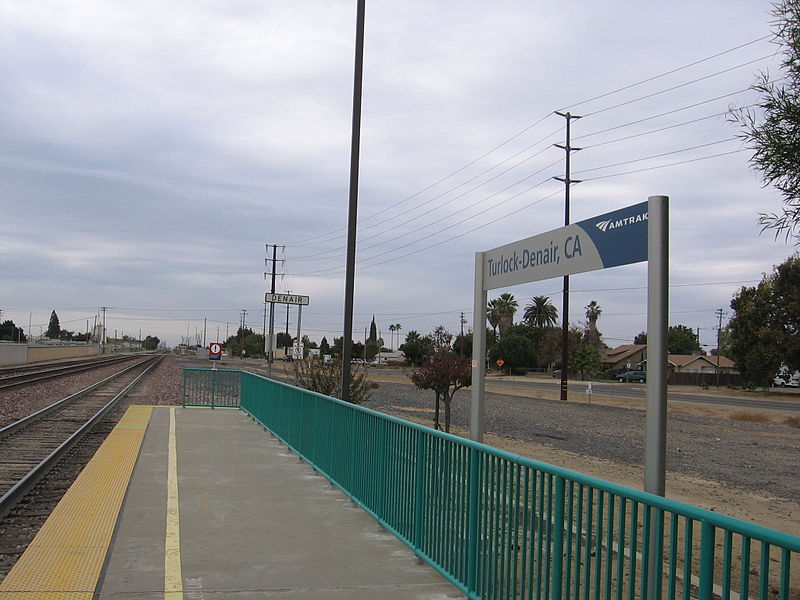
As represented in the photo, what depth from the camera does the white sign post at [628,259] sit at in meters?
4.81

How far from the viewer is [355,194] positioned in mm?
14320

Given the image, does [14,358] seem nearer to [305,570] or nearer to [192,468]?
[192,468]

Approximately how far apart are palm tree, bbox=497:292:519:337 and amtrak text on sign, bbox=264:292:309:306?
99150mm

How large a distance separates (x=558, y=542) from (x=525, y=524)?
0.47 m

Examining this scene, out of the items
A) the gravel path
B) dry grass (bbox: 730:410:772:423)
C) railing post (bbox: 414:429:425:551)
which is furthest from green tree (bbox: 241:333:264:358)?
railing post (bbox: 414:429:425:551)

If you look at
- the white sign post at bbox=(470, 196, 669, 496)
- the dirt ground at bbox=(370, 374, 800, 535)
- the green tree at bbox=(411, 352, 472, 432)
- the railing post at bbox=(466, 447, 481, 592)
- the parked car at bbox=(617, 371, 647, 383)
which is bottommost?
the dirt ground at bbox=(370, 374, 800, 535)

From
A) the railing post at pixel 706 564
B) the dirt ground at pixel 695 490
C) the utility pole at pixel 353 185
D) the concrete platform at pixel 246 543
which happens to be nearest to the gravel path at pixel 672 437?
the dirt ground at pixel 695 490

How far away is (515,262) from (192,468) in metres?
6.03

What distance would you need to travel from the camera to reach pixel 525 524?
4.82m

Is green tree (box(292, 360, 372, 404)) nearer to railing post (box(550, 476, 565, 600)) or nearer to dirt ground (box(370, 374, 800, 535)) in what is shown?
dirt ground (box(370, 374, 800, 535))

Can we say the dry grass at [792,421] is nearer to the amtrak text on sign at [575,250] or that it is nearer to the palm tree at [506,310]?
the amtrak text on sign at [575,250]

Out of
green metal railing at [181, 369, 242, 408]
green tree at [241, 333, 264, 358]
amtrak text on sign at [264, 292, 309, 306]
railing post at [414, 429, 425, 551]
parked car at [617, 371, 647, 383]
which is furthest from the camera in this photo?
green tree at [241, 333, 264, 358]

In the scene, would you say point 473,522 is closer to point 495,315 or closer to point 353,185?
point 353,185

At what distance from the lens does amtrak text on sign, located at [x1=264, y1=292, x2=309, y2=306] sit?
Answer: 77.8 ft
